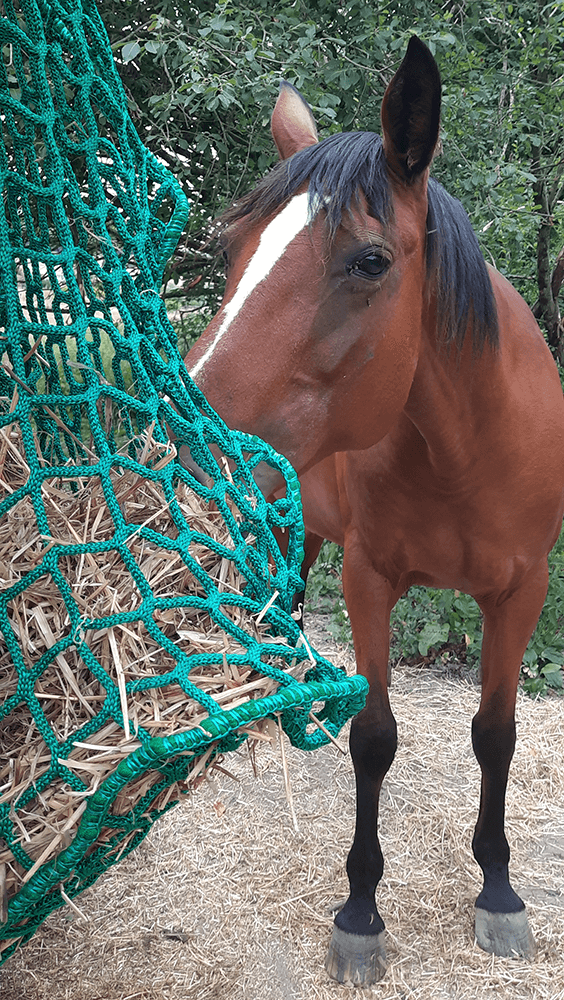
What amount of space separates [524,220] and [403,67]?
215 centimetres

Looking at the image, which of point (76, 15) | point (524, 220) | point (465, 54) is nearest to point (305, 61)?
point (465, 54)

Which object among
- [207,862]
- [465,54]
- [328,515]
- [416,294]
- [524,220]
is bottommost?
[207,862]

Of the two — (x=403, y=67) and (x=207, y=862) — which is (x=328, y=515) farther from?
(x=403, y=67)

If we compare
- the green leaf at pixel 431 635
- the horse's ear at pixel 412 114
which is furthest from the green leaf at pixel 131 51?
the green leaf at pixel 431 635

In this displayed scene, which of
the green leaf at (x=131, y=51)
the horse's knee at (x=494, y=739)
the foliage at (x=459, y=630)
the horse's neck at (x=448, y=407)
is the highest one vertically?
the green leaf at (x=131, y=51)

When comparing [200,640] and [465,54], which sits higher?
[465,54]

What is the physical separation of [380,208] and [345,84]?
1.81m

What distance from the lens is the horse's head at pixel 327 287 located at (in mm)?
1367

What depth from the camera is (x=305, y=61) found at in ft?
9.22

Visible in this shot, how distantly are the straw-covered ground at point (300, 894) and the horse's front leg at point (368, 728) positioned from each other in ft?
0.51

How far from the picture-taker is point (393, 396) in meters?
1.59

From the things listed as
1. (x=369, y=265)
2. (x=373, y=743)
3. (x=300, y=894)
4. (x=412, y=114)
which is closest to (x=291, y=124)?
(x=412, y=114)

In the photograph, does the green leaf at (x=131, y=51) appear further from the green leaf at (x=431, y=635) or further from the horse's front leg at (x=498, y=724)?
the green leaf at (x=431, y=635)

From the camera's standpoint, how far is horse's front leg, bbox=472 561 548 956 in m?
2.11
